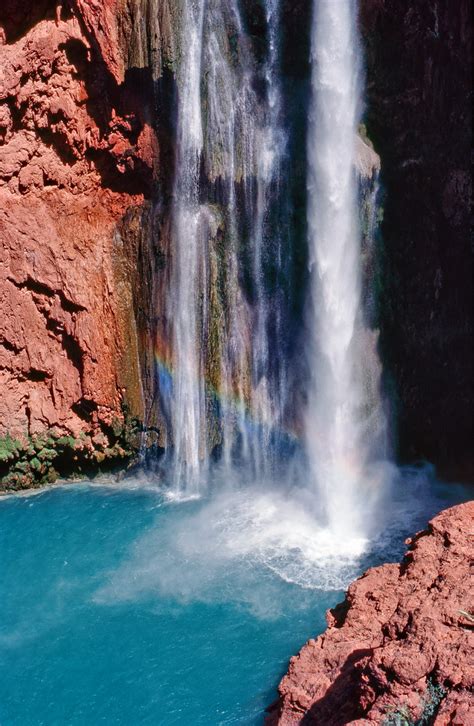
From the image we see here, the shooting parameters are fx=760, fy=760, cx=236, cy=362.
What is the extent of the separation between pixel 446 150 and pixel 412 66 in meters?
→ 1.87

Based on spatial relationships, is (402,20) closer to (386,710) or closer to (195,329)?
(195,329)

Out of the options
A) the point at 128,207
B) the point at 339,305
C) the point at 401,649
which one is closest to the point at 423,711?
the point at 401,649

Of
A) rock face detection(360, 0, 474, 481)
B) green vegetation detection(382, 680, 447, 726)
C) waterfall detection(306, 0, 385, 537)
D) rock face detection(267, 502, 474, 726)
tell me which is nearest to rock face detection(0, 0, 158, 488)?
waterfall detection(306, 0, 385, 537)

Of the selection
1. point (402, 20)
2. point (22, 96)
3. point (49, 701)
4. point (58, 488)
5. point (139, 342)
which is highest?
point (402, 20)

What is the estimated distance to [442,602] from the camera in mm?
7934

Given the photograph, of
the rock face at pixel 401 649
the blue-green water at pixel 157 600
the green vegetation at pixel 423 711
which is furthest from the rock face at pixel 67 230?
the green vegetation at pixel 423 711

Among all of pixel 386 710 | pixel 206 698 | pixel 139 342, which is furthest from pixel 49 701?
pixel 139 342

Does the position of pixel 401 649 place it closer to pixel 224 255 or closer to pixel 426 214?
pixel 224 255

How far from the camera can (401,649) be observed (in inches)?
289

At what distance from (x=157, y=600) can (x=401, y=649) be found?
6184 mm

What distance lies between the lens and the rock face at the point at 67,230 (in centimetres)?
1499

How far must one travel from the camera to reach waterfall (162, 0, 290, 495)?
1487 cm

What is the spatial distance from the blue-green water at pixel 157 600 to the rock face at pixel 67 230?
169cm

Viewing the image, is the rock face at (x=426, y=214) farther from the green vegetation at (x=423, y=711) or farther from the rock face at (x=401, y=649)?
the green vegetation at (x=423, y=711)
